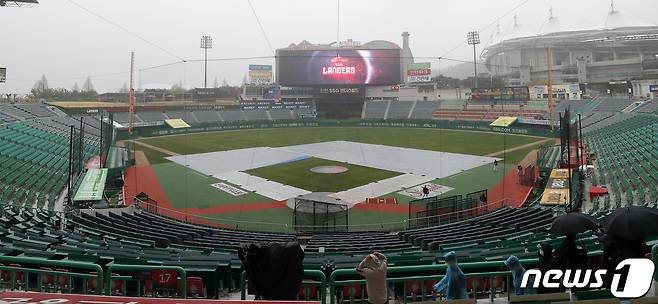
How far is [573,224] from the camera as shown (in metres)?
6.59

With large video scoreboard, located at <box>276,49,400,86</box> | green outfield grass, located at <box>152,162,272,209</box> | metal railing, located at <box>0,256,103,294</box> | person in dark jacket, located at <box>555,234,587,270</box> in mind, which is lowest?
green outfield grass, located at <box>152,162,272,209</box>

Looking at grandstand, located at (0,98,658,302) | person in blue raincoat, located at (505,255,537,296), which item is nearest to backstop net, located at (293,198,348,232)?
grandstand, located at (0,98,658,302)

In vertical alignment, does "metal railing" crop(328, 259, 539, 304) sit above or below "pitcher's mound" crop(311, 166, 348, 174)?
below

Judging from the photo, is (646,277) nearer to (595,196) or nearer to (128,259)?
(128,259)

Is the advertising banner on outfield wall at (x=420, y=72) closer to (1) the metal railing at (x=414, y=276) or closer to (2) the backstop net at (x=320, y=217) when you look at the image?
(2) the backstop net at (x=320, y=217)

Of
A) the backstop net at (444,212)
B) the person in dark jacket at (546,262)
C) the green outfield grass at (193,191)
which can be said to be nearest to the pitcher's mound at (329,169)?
the green outfield grass at (193,191)

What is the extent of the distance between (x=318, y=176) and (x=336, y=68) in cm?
4869

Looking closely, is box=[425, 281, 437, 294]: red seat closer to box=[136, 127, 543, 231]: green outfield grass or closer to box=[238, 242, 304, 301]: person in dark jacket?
box=[238, 242, 304, 301]: person in dark jacket

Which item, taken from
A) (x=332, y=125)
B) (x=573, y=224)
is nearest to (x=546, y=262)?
(x=573, y=224)

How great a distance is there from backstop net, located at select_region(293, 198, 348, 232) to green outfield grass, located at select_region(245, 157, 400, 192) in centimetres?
612

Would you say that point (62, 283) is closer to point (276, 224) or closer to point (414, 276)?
point (414, 276)

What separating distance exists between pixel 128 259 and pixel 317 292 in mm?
3627

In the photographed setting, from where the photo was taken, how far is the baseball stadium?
19.8ft

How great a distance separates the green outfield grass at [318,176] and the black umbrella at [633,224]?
68.2 ft
